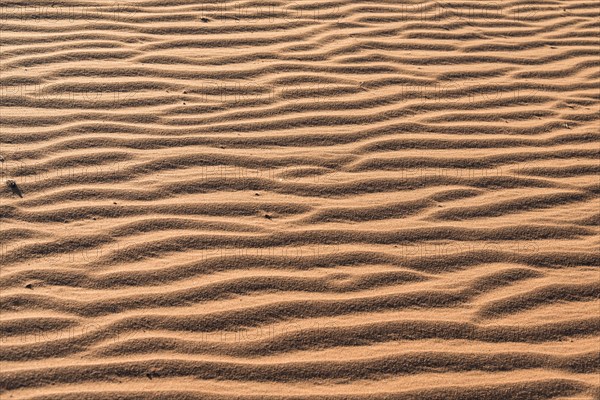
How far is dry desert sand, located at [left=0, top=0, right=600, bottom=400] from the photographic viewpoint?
3.51m

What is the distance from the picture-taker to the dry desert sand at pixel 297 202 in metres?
3.51

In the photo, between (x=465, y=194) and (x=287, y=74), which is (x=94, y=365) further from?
(x=287, y=74)

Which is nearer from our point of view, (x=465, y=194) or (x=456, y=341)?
(x=456, y=341)

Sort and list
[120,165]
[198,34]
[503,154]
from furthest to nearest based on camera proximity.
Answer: [198,34], [503,154], [120,165]

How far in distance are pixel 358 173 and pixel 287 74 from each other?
3.51ft

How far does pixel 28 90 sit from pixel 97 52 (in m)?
0.59

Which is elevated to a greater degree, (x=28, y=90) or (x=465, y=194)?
(x=28, y=90)

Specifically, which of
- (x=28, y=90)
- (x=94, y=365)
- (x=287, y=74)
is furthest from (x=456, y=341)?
(x=28, y=90)

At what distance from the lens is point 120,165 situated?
4484 millimetres

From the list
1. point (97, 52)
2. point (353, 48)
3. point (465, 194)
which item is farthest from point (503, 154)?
point (97, 52)

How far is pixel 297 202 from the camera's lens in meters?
4.35

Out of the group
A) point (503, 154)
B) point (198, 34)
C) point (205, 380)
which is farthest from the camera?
point (198, 34)

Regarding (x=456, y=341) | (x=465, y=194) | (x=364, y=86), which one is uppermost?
(x=364, y=86)

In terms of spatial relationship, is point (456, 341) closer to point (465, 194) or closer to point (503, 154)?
point (465, 194)
